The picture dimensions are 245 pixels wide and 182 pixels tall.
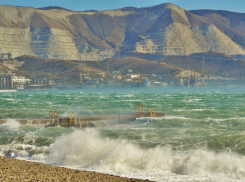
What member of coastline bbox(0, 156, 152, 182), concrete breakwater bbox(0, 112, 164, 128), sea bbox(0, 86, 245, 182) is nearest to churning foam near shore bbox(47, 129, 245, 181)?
sea bbox(0, 86, 245, 182)

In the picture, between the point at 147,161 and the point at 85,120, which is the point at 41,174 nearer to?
the point at 147,161

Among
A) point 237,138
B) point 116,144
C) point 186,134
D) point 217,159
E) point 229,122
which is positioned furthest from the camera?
point 229,122

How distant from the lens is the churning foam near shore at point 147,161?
19.0 metres

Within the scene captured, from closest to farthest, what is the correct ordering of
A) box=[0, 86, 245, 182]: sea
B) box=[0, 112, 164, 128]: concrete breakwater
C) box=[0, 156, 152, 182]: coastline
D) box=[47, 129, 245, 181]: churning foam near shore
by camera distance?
box=[0, 156, 152, 182]: coastline, box=[47, 129, 245, 181]: churning foam near shore, box=[0, 86, 245, 182]: sea, box=[0, 112, 164, 128]: concrete breakwater

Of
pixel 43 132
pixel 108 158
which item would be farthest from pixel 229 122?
pixel 108 158

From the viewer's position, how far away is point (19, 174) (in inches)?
607

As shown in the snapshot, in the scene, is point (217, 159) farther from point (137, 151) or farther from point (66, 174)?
point (66, 174)

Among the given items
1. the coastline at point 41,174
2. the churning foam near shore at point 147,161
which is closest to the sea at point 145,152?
the churning foam near shore at point 147,161

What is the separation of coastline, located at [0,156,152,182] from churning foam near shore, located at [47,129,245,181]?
249 centimetres

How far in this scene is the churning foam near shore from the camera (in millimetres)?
19031

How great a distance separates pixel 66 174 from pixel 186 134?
585 inches

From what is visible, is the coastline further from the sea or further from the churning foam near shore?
the churning foam near shore

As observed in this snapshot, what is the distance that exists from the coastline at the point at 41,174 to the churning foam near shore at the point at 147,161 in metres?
2.49

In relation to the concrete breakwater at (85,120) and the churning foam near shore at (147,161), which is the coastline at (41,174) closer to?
the churning foam near shore at (147,161)
